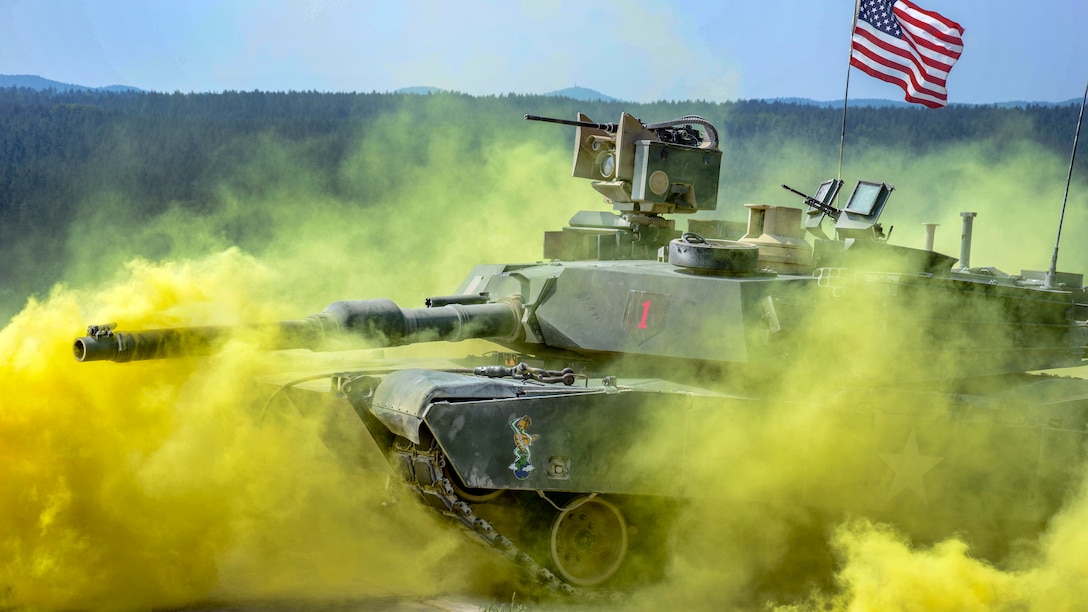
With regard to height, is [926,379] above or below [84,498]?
above

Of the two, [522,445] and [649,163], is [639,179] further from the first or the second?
[522,445]

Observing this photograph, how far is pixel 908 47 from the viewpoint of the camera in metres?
13.0

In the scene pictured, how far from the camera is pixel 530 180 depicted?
21.8 meters

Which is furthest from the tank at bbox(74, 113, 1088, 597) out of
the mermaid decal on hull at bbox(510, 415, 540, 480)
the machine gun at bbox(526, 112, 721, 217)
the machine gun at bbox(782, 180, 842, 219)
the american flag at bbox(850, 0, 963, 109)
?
the american flag at bbox(850, 0, 963, 109)

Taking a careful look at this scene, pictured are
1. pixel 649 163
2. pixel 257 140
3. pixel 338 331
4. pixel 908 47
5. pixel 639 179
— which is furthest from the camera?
pixel 257 140

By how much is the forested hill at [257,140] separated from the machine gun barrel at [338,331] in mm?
14750

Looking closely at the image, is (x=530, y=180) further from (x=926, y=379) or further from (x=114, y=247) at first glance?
(x=926, y=379)

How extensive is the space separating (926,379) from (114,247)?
18.7 meters

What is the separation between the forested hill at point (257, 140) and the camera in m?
24.0

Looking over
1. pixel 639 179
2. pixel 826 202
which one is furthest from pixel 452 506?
pixel 826 202

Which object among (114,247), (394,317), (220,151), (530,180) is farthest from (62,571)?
(220,151)

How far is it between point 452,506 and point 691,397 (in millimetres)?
1815

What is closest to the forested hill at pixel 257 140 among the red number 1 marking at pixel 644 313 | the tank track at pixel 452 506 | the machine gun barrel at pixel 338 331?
the machine gun barrel at pixel 338 331

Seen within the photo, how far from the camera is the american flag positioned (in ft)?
42.1
